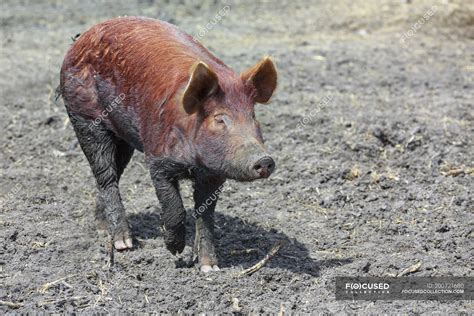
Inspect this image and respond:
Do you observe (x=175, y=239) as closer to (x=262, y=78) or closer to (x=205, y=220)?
(x=205, y=220)

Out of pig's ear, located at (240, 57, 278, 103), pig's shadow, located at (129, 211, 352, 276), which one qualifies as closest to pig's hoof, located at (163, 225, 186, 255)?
pig's shadow, located at (129, 211, 352, 276)

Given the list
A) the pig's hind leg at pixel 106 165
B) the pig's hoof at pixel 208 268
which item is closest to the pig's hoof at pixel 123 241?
the pig's hind leg at pixel 106 165

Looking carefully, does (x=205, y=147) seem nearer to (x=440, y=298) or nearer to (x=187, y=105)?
(x=187, y=105)

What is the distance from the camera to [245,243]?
635 centimetres

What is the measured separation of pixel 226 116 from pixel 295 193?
222cm

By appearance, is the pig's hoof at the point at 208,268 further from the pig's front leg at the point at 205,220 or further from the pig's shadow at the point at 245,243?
the pig's shadow at the point at 245,243

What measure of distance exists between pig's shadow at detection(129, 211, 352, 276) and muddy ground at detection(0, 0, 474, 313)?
0.02 metres

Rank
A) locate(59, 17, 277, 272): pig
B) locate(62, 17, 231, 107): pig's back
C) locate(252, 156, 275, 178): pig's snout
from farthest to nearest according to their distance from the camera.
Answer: locate(62, 17, 231, 107): pig's back, locate(59, 17, 277, 272): pig, locate(252, 156, 275, 178): pig's snout

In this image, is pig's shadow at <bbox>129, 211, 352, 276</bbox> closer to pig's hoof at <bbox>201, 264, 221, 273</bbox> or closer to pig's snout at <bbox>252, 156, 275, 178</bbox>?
pig's hoof at <bbox>201, 264, 221, 273</bbox>

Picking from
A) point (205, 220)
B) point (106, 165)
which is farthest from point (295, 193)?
point (106, 165)

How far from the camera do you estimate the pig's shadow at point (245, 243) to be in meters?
5.90

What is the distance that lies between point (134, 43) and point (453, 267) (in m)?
2.86

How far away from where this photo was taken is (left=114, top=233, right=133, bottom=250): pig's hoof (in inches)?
250

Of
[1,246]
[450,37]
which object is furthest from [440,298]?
[450,37]
